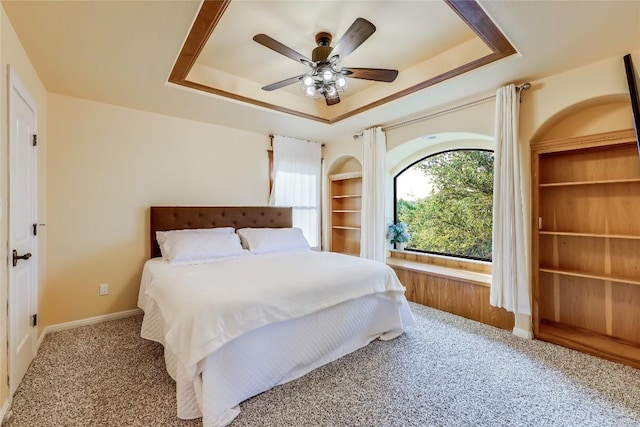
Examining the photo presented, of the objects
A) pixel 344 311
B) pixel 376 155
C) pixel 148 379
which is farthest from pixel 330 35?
pixel 148 379

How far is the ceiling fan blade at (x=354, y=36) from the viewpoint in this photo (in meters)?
1.77

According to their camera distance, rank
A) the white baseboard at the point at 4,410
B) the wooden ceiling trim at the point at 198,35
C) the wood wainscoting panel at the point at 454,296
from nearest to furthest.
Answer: the white baseboard at the point at 4,410, the wooden ceiling trim at the point at 198,35, the wood wainscoting panel at the point at 454,296

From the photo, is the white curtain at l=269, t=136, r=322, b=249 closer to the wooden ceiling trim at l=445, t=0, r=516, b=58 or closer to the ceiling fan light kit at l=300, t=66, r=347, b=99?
the ceiling fan light kit at l=300, t=66, r=347, b=99

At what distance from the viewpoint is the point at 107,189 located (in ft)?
10.0

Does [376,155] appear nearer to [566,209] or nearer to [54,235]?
[566,209]

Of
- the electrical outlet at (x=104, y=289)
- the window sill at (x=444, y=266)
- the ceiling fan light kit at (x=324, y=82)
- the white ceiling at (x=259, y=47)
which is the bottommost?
the electrical outlet at (x=104, y=289)

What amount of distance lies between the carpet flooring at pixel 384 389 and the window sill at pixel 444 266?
2.42 ft

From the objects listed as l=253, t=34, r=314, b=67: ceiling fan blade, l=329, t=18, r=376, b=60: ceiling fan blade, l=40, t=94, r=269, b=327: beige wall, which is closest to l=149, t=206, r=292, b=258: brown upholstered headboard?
l=40, t=94, r=269, b=327: beige wall

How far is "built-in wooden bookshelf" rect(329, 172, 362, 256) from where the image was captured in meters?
4.70

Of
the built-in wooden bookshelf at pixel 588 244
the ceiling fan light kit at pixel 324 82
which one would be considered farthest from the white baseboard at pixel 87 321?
the built-in wooden bookshelf at pixel 588 244

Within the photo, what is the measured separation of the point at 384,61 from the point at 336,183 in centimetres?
239

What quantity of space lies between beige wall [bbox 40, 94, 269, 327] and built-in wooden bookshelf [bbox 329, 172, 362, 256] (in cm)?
209

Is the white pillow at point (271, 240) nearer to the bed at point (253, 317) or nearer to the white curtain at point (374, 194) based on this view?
the bed at point (253, 317)

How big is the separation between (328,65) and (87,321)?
11.5 ft
